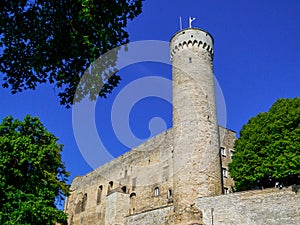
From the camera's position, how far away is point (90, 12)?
6.71 meters

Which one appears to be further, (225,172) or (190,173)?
(225,172)

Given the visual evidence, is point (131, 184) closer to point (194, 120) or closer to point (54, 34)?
point (194, 120)

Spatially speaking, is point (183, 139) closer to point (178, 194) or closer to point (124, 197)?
point (178, 194)

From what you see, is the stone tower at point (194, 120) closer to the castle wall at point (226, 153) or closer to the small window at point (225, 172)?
the castle wall at point (226, 153)

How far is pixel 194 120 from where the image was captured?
2253 cm

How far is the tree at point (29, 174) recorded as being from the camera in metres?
16.6

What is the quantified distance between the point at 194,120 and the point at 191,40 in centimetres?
606

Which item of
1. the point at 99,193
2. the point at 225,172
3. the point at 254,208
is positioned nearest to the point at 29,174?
the point at 254,208

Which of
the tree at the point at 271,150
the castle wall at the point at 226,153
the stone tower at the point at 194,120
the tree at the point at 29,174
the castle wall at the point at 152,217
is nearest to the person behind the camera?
the tree at the point at 29,174

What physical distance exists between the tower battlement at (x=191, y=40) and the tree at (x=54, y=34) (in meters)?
18.3

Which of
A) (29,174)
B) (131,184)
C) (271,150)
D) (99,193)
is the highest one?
(99,193)

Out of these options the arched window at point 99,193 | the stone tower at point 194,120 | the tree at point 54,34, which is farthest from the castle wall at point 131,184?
the tree at point 54,34

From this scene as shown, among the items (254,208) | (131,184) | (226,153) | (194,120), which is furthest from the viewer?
(131,184)

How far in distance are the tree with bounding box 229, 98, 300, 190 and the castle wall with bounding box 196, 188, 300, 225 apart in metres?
2.58
